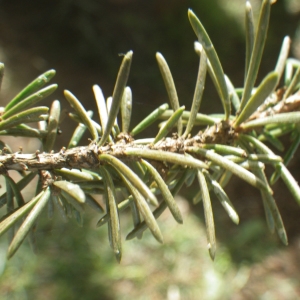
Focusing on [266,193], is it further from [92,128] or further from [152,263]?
[152,263]

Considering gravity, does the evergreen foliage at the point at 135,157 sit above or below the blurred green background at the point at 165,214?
above

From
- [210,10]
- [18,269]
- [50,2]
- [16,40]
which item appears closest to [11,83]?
[16,40]

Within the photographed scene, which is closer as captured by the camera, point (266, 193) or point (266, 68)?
point (266, 193)

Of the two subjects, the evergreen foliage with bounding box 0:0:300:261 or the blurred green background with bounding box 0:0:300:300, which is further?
the blurred green background with bounding box 0:0:300:300

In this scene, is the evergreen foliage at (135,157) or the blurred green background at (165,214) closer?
the evergreen foliage at (135,157)

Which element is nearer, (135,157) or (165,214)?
(135,157)

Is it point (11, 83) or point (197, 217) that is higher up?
point (11, 83)

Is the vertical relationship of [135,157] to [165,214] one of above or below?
above

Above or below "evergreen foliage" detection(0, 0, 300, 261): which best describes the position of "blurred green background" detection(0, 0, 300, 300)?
below
